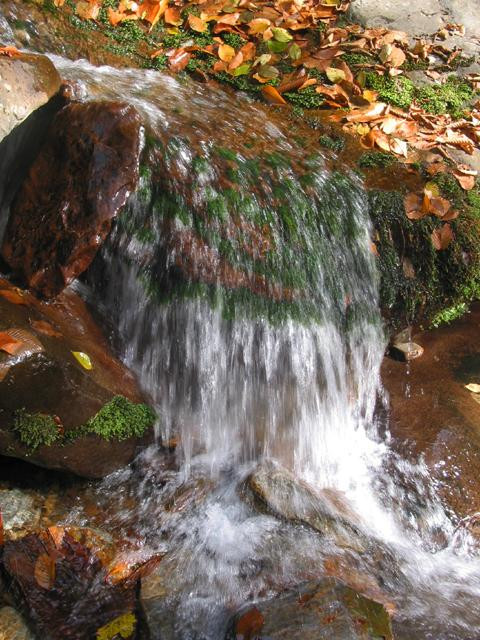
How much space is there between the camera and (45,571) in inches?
124

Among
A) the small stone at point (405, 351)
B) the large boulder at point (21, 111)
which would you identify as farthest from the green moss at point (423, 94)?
the large boulder at point (21, 111)

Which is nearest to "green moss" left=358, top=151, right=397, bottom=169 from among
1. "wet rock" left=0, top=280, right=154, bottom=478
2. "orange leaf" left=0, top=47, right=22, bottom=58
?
"wet rock" left=0, top=280, right=154, bottom=478

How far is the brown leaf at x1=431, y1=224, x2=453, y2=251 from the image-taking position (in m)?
4.52

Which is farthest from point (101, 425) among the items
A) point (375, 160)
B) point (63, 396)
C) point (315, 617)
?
point (375, 160)

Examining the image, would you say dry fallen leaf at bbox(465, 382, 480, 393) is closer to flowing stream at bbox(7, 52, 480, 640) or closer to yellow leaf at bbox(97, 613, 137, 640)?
flowing stream at bbox(7, 52, 480, 640)

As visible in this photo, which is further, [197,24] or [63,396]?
[197,24]

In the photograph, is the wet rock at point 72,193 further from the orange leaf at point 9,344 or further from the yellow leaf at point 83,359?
the orange leaf at point 9,344

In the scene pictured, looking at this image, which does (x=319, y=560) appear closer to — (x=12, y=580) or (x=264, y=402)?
(x=264, y=402)

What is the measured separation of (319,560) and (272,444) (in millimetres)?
1000

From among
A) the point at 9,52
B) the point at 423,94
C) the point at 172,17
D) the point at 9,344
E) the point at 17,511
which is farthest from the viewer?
the point at 172,17

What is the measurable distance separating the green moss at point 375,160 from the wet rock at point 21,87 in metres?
2.35

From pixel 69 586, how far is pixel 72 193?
86.3 inches

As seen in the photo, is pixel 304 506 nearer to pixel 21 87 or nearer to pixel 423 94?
pixel 21 87

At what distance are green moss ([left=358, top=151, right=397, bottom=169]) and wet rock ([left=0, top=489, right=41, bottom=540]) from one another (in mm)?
3375
